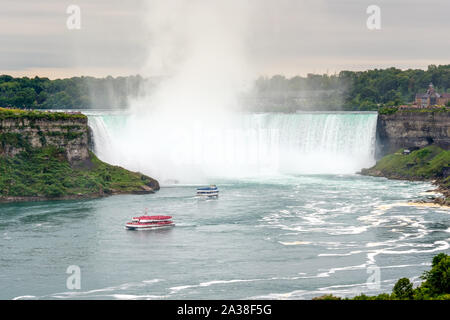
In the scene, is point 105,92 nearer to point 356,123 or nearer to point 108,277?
point 356,123

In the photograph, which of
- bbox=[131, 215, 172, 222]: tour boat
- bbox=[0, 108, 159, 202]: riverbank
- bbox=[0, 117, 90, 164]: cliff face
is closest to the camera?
bbox=[131, 215, 172, 222]: tour boat

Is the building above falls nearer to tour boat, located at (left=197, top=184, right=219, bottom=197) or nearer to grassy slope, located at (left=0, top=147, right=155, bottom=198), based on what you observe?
tour boat, located at (left=197, top=184, right=219, bottom=197)

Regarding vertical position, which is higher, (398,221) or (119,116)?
(119,116)

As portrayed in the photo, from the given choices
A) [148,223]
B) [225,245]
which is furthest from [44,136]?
[225,245]

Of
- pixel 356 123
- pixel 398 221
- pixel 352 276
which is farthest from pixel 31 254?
pixel 356 123

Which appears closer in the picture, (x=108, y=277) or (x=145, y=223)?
(x=108, y=277)

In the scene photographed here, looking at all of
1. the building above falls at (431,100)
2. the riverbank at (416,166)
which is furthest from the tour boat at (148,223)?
the building above falls at (431,100)

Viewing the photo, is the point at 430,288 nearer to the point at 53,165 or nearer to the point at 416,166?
the point at 53,165

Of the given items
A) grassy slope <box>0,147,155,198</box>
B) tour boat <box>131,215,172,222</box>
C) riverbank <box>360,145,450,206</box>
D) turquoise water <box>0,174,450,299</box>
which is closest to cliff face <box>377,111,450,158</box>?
riverbank <box>360,145,450,206</box>
